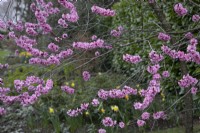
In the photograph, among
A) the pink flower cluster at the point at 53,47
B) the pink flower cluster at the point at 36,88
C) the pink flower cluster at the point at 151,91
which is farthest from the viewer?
the pink flower cluster at the point at 53,47

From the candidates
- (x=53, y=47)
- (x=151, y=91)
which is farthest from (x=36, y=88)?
(x=151, y=91)

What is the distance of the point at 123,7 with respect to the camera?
765 centimetres

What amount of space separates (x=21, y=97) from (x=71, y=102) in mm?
2390

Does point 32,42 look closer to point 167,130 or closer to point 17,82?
point 17,82

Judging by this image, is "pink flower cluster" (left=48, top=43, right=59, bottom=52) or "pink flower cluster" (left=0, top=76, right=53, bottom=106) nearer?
"pink flower cluster" (left=0, top=76, right=53, bottom=106)

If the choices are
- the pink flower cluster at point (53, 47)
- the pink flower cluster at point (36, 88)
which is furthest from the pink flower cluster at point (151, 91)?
the pink flower cluster at point (53, 47)

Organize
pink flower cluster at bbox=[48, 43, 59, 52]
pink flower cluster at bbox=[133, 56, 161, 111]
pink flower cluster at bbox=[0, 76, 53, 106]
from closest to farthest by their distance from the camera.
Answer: pink flower cluster at bbox=[133, 56, 161, 111] < pink flower cluster at bbox=[0, 76, 53, 106] < pink flower cluster at bbox=[48, 43, 59, 52]

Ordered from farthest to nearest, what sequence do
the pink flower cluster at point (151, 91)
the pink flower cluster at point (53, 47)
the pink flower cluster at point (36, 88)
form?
1. the pink flower cluster at point (53, 47)
2. the pink flower cluster at point (36, 88)
3. the pink flower cluster at point (151, 91)

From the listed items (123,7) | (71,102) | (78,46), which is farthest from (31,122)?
(123,7)

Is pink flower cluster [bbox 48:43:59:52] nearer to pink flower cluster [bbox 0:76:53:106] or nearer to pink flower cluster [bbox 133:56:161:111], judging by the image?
pink flower cluster [bbox 0:76:53:106]

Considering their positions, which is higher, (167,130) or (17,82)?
(17,82)

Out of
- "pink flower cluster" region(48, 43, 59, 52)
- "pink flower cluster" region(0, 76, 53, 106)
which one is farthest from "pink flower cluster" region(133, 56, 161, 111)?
"pink flower cluster" region(48, 43, 59, 52)

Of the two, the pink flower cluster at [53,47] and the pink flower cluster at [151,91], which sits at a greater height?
the pink flower cluster at [53,47]

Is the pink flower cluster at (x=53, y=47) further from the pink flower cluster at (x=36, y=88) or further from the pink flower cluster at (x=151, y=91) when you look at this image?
the pink flower cluster at (x=151, y=91)
